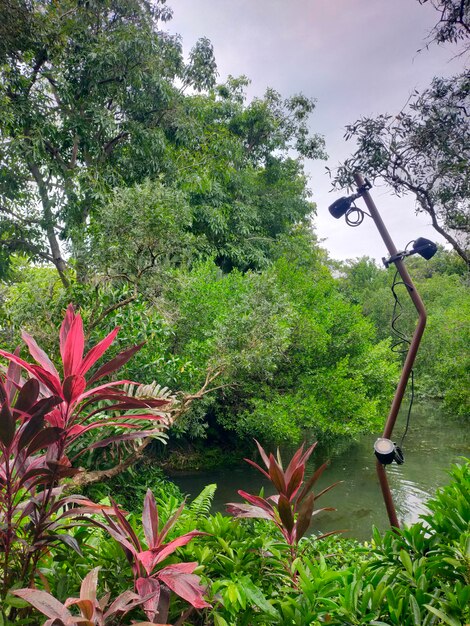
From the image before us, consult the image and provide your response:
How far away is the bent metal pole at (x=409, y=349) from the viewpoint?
2055 mm

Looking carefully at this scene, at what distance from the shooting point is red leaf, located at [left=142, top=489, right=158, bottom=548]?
1.14 metres

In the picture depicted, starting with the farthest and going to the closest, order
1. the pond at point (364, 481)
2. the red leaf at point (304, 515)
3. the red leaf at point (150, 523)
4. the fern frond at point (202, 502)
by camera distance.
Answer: the pond at point (364, 481)
the fern frond at point (202, 502)
the red leaf at point (304, 515)
the red leaf at point (150, 523)

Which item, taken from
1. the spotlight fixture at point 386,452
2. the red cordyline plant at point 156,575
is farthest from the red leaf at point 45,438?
the spotlight fixture at point 386,452

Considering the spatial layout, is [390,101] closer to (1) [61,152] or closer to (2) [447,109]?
(2) [447,109]

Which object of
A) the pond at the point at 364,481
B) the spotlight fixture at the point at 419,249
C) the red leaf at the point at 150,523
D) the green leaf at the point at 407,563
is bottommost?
the pond at the point at 364,481

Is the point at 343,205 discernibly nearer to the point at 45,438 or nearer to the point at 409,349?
the point at 409,349

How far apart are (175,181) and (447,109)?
5144 mm

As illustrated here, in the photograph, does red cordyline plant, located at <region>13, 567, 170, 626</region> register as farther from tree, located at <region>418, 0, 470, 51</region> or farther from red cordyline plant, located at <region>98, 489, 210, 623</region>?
tree, located at <region>418, 0, 470, 51</region>

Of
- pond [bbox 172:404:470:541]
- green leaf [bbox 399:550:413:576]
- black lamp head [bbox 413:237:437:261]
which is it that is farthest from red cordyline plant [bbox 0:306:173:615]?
pond [bbox 172:404:470:541]

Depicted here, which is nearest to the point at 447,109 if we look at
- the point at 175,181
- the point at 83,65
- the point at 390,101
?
the point at 390,101

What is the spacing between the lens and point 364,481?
27.4ft

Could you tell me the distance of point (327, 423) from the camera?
7.95m

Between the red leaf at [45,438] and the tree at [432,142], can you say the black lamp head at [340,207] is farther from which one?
the tree at [432,142]

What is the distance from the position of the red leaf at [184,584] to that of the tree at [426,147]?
677 centimetres
